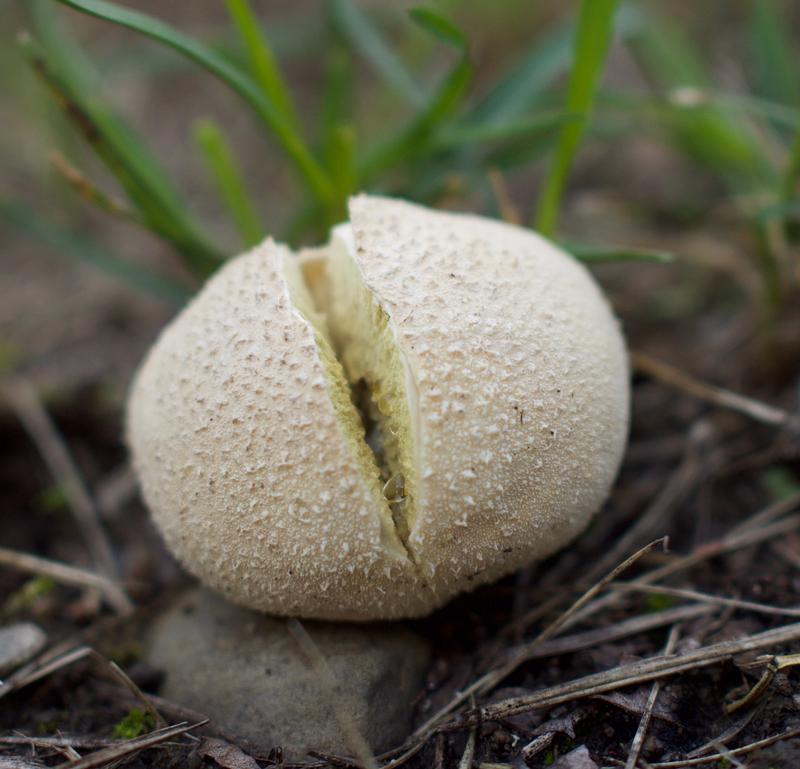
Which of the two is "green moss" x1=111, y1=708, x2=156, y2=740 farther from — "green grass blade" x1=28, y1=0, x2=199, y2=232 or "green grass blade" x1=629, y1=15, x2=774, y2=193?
"green grass blade" x1=629, y1=15, x2=774, y2=193

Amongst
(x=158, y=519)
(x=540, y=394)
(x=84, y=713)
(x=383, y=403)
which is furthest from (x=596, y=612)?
(x=84, y=713)

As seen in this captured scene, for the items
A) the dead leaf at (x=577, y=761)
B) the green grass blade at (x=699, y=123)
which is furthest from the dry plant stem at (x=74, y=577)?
the green grass blade at (x=699, y=123)

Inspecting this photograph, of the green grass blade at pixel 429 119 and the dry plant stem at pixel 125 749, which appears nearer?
the dry plant stem at pixel 125 749

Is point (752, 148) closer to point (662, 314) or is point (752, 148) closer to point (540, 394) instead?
point (662, 314)

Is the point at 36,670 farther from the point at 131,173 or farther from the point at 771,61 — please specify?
the point at 771,61

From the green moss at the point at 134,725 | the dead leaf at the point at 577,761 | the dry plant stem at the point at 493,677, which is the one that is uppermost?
the green moss at the point at 134,725

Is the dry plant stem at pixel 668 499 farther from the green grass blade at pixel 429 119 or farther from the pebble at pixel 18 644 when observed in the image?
the pebble at pixel 18 644
